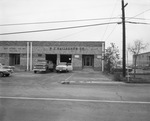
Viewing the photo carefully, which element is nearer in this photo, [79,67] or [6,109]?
[6,109]

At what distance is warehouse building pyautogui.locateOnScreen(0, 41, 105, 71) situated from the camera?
29.0m

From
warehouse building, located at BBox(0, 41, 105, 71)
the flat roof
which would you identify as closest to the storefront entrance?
warehouse building, located at BBox(0, 41, 105, 71)

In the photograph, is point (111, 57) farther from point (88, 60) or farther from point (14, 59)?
point (14, 59)

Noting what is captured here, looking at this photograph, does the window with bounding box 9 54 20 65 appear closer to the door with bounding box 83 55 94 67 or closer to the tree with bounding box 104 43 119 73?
the door with bounding box 83 55 94 67

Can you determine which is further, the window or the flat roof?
the window

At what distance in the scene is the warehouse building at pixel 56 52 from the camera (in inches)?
1143

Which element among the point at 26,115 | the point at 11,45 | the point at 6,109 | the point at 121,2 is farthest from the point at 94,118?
the point at 11,45

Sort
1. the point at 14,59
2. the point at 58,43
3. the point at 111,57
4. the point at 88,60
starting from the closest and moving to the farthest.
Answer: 1. the point at 111,57
2. the point at 58,43
3. the point at 88,60
4. the point at 14,59

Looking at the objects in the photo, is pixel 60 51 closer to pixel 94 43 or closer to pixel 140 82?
pixel 94 43

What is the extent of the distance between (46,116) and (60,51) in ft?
82.5

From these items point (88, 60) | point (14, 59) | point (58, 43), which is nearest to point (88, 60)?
point (88, 60)

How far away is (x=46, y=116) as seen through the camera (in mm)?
4801

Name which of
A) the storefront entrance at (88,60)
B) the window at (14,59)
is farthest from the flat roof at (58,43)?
the storefront entrance at (88,60)

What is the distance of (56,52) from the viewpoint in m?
29.7
